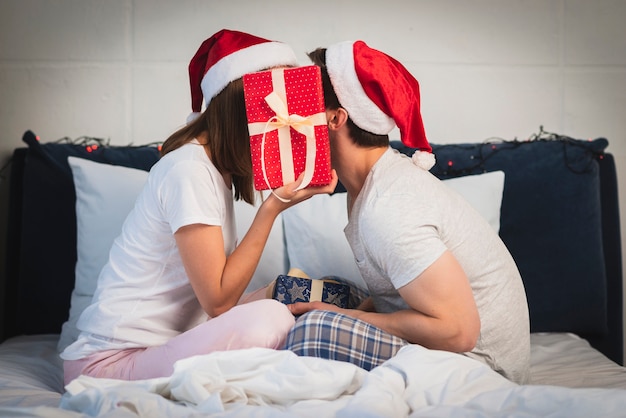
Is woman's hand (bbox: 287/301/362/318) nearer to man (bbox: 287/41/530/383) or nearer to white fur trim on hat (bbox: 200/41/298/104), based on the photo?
man (bbox: 287/41/530/383)

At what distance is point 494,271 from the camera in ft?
5.47

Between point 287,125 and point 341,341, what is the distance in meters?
0.53

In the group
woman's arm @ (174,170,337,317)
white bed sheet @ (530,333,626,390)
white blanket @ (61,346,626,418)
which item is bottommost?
white bed sheet @ (530,333,626,390)

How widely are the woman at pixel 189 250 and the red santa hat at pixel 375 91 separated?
0.16 m

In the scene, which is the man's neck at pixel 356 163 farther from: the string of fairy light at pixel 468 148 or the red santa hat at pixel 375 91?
the string of fairy light at pixel 468 148

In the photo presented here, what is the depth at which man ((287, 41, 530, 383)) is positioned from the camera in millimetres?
1510

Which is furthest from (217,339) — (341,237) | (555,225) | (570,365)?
(555,225)

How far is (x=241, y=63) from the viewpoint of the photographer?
1745mm

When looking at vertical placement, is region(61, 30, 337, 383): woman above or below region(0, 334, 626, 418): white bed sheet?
above

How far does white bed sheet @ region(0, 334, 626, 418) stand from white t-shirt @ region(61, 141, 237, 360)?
237mm

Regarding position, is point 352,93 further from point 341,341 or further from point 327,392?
point 327,392

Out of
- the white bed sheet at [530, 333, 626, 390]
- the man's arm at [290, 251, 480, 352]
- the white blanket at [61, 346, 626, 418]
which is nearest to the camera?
the white blanket at [61, 346, 626, 418]

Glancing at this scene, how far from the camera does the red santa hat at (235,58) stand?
1.75 m

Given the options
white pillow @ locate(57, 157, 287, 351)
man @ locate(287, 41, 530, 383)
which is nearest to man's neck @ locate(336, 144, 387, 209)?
man @ locate(287, 41, 530, 383)
